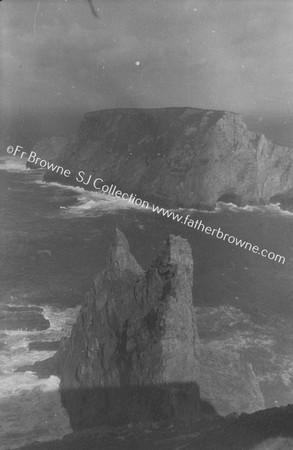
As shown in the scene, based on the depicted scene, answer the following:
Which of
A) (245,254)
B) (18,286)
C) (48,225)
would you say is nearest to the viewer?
(18,286)

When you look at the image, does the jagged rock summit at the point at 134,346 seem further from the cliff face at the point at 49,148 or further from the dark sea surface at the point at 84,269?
the cliff face at the point at 49,148

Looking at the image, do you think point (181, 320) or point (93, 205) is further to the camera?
point (93, 205)

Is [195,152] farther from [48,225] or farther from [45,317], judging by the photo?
[45,317]

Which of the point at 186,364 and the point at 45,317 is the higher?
the point at 186,364

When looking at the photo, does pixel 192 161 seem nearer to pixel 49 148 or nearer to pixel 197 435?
pixel 49 148

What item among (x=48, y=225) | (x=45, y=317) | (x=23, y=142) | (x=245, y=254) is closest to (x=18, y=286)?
(x=45, y=317)

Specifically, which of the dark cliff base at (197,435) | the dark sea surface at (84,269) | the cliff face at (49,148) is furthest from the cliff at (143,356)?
the cliff face at (49,148)
